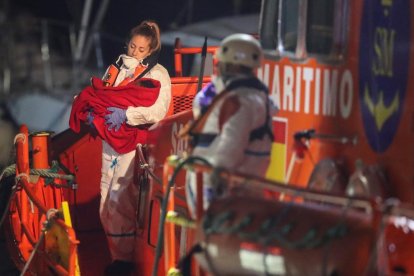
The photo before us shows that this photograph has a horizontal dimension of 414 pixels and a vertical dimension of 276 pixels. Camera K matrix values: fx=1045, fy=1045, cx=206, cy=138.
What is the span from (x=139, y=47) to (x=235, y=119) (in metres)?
2.53

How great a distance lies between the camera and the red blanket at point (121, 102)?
7.70 m

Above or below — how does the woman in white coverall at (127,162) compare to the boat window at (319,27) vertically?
below

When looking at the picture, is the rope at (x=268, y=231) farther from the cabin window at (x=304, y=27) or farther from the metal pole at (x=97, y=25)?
the metal pole at (x=97, y=25)

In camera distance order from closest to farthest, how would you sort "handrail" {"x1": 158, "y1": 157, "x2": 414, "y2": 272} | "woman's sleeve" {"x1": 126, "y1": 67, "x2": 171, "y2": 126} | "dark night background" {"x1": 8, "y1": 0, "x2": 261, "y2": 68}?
"handrail" {"x1": 158, "y1": 157, "x2": 414, "y2": 272} < "woman's sleeve" {"x1": 126, "y1": 67, "x2": 171, "y2": 126} < "dark night background" {"x1": 8, "y1": 0, "x2": 261, "y2": 68}

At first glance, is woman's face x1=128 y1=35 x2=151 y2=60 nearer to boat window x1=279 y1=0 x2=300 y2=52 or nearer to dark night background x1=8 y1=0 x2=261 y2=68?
boat window x1=279 y1=0 x2=300 y2=52

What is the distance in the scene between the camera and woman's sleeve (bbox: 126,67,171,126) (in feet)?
25.2

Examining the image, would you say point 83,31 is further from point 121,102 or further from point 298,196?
point 298,196

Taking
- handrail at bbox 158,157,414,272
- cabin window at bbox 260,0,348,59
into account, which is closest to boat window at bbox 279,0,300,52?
cabin window at bbox 260,0,348,59

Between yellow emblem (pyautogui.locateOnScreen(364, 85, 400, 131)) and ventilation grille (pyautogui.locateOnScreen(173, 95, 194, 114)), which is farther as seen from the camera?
ventilation grille (pyautogui.locateOnScreen(173, 95, 194, 114))

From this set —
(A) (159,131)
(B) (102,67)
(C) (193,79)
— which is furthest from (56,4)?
(A) (159,131)

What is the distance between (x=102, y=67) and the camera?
60.1 ft

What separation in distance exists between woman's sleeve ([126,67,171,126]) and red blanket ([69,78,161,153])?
0.04 metres

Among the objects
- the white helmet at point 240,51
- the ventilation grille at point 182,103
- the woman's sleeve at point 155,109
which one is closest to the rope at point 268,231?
the white helmet at point 240,51

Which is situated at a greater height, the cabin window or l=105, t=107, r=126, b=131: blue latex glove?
the cabin window
